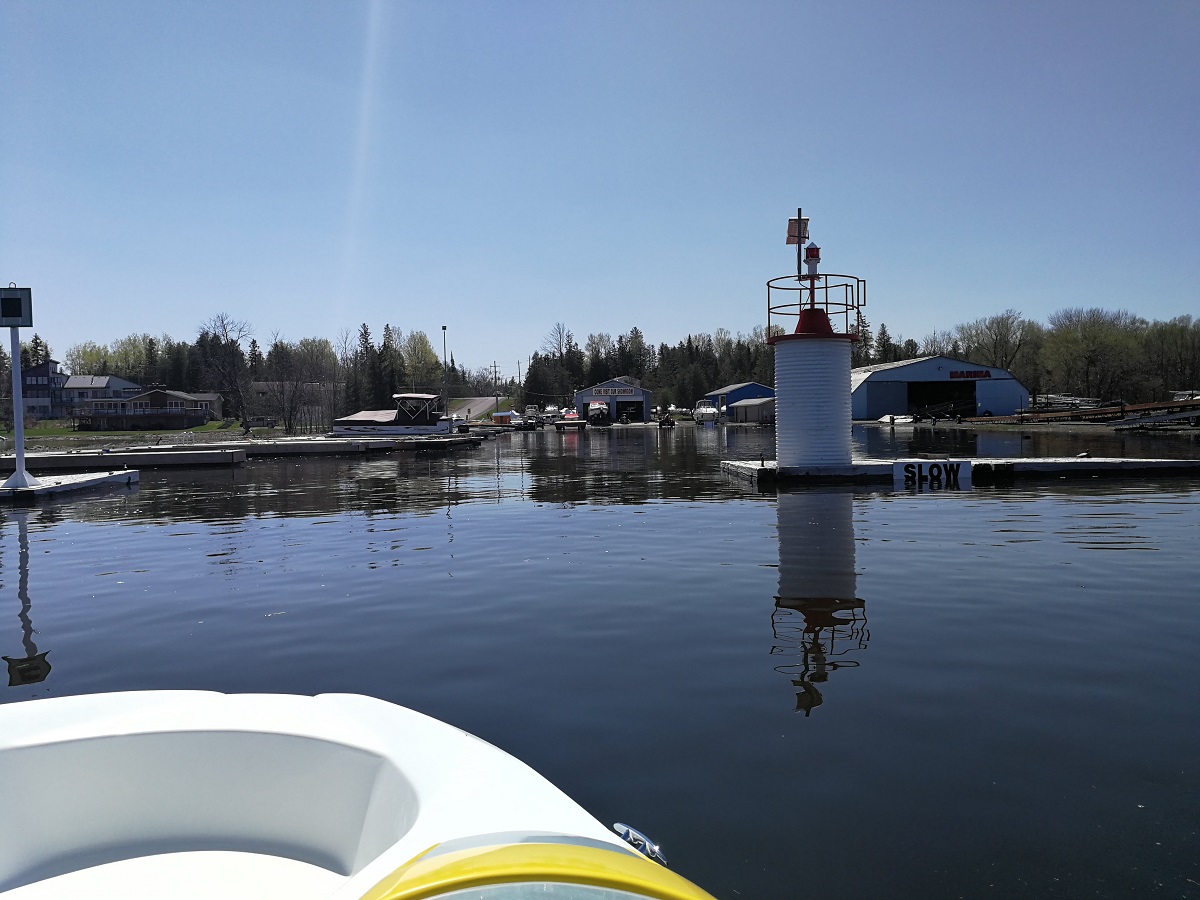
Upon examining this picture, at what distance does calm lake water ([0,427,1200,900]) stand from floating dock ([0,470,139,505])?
18.9 ft

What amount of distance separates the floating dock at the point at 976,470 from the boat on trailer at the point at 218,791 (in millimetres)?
18346

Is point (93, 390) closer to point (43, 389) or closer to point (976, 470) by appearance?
point (43, 389)

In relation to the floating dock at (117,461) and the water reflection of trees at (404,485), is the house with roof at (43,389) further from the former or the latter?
the water reflection of trees at (404,485)

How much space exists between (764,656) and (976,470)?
17.3 metres

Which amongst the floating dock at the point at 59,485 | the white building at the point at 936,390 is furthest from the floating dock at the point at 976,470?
the white building at the point at 936,390

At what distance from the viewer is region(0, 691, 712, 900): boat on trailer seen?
2.86m

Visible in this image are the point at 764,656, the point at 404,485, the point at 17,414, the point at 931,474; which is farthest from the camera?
the point at 404,485

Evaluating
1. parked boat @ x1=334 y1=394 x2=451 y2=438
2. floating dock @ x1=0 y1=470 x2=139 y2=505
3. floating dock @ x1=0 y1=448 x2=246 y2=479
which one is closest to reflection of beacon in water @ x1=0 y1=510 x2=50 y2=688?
floating dock @ x1=0 y1=470 x2=139 y2=505

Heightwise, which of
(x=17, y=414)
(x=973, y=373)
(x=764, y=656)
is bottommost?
(x=764, y=656)

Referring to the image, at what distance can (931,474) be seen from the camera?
837 inches

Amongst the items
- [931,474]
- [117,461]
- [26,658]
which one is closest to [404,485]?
[931,474]

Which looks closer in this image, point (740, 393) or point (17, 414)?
point (17, 414)

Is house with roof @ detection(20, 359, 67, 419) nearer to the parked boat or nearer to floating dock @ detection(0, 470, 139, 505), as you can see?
the parked boat

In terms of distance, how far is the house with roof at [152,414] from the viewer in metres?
93.9
